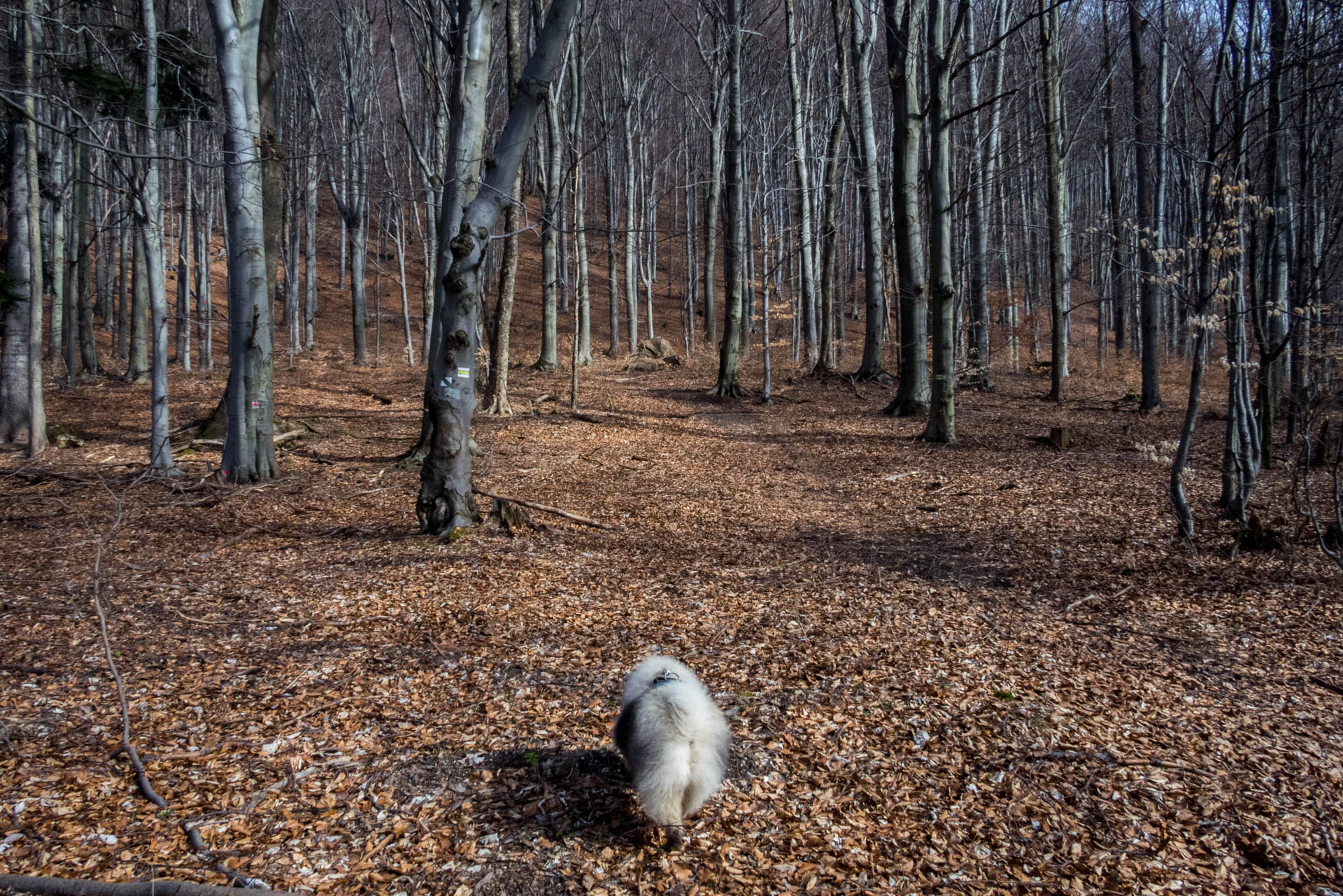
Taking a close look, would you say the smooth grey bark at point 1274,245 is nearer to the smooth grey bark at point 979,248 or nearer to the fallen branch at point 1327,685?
the fallen branch at point 1327,685

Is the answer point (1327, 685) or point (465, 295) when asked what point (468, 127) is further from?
point (1327, 685)

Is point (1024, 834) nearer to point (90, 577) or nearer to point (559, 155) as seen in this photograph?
point (90, 577)

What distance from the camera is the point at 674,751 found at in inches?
112

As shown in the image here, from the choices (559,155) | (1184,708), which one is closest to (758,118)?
(559,155)

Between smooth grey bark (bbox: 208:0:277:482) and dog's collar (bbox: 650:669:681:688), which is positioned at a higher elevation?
smooth grey bark (bbox: 208:0:277:482)

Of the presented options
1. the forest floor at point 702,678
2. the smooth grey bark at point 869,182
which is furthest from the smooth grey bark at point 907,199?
the forest floor at point 702,678

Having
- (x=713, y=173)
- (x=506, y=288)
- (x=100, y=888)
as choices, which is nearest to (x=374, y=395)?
(x=506, y=288)

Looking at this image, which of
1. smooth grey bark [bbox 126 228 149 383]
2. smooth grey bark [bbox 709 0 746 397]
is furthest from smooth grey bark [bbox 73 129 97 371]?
smooth grey bark [bbox 709 0 746 397]

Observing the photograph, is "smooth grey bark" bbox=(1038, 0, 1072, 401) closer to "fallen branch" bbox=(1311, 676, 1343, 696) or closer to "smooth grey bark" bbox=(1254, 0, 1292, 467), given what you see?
"smooth grey bark" bbox=(1254, 0, 1292, 467)

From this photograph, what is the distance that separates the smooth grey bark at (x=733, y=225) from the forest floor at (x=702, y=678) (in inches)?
358

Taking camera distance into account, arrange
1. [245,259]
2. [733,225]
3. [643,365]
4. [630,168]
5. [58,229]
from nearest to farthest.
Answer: [245,259], [58,229], [733,225], [643,365], [630,168]

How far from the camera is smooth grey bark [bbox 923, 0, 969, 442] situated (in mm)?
11969

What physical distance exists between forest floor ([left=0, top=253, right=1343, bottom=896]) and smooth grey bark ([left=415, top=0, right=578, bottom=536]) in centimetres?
47

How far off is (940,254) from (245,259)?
9.69m
